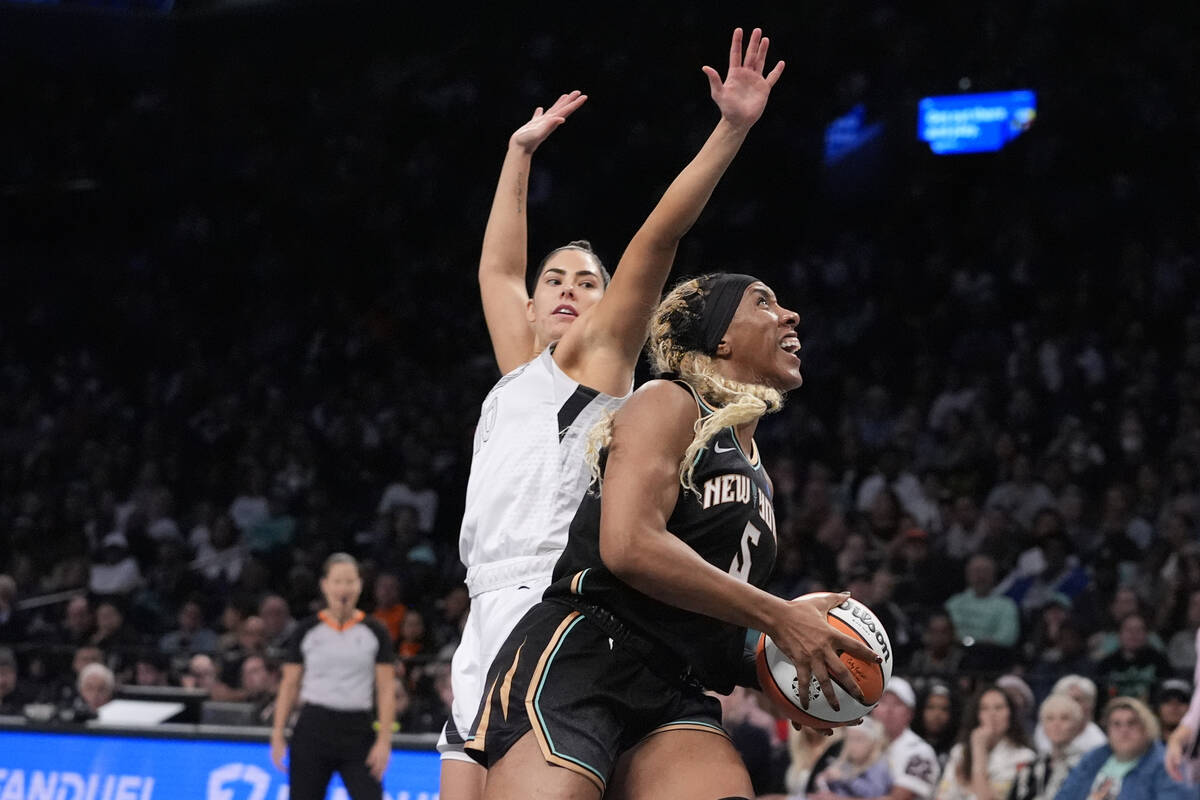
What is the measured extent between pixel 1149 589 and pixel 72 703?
708 cm

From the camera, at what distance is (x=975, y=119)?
51.4 ft

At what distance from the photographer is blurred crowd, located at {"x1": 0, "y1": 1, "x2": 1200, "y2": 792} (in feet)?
34.1

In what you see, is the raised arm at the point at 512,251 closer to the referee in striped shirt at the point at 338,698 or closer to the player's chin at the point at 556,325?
the player's chin at the point at 556,325

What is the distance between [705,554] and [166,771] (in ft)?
20.9

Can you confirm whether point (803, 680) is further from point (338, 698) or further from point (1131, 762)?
point (338, 698)

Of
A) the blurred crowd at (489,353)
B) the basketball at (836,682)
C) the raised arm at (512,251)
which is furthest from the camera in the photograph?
the blurred crowd at (489,353)

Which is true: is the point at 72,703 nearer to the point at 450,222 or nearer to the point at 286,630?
the point at 286,630

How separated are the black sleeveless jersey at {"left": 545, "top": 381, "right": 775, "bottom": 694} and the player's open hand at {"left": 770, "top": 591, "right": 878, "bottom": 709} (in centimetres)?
25

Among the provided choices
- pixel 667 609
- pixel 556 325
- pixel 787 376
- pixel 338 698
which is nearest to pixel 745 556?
pixel 667 609

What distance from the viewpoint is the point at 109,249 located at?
1948 cm

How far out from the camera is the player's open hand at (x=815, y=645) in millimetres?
3133

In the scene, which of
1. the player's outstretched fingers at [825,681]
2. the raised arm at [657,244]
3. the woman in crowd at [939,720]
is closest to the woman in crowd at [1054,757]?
the woman in crowd at [939,720]

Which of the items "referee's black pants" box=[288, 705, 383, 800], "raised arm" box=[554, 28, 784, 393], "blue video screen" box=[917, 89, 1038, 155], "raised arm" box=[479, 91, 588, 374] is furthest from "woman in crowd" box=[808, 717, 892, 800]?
"blue video screen" box=[917, 89, 1038, 155]

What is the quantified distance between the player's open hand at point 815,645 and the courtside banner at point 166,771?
18.3 feet
